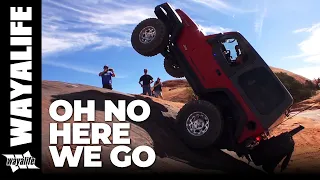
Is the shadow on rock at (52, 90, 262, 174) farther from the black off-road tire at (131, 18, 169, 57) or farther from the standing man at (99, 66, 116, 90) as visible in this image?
the standing man at (99, 66, 116, 90)

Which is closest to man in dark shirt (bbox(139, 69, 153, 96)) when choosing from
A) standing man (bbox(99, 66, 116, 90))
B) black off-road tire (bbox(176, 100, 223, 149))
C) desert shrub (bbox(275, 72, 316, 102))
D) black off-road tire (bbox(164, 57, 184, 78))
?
standing man (bbox(99, 66, 116, 90))

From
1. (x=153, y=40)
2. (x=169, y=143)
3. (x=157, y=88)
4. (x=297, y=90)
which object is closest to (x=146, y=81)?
(x=157, y=88)

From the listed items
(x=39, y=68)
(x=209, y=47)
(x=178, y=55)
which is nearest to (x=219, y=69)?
(x=209, y=47)

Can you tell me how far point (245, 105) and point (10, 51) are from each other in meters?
4.52

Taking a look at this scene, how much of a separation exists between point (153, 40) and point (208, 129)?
8.34 feet

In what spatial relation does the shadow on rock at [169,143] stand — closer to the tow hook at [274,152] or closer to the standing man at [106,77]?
the tow hook at [274,152]

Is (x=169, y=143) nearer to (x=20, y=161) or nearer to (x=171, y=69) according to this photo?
(x=171, y=69)

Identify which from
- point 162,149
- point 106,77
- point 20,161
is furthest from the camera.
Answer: point 106,77

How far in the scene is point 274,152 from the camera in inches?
305

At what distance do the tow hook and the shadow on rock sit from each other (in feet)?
0.83

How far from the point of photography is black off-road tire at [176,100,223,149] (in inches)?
291

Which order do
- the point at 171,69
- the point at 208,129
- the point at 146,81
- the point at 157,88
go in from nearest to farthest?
the point at 208,129 → the point at 171,69 → the point at 146,81 → the point at 157,88

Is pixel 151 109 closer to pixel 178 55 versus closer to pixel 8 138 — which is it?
pixel 178 55

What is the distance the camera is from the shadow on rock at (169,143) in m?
7.35
